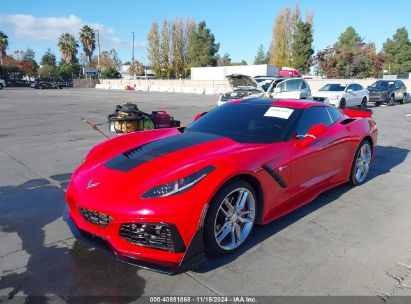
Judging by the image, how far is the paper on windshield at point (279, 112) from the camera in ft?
13.8

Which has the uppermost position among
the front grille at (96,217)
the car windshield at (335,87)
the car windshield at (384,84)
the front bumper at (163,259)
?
the car windshield at (384,84)

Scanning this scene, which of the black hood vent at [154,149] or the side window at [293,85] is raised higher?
the side window at [293,85]

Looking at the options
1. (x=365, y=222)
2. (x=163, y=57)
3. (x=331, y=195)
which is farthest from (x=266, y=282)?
(x=163, y=57)

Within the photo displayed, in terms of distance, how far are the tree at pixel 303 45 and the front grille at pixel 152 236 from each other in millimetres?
58607

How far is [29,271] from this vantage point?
9.71ft

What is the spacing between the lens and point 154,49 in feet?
246

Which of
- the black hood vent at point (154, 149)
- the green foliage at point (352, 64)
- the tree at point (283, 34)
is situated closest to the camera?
the black hood vent at point (154, 149)

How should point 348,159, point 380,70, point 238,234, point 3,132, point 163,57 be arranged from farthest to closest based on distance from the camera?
point 163,57, point 380,70, point 3,132, point 348,159, point 238,234

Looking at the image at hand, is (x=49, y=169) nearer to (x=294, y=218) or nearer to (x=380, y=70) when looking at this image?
(x=294, y=218)

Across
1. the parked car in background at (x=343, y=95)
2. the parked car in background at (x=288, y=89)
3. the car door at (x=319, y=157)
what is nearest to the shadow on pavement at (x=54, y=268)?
the car door at (x=319, y=157)

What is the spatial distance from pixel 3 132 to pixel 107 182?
872cm

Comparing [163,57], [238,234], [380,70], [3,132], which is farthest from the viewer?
[163,57]

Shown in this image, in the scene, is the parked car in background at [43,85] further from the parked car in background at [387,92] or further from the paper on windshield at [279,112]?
the paper on windshield at [279,112]

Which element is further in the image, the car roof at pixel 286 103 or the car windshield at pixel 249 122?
the car roof at pixel 286 103
